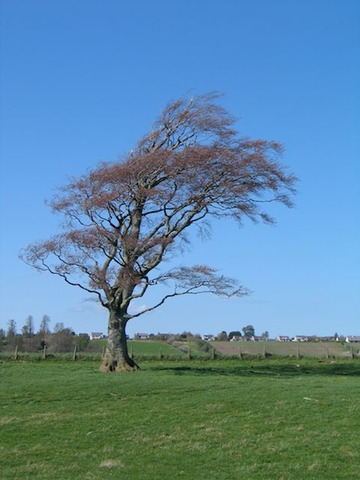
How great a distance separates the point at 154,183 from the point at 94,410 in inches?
633

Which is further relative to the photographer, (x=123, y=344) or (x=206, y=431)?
(x=123, y=344)

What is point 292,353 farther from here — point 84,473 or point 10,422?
point 84,473

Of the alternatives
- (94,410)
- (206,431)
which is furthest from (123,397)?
(206,431)

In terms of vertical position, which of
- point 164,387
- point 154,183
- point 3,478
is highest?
point 154,183

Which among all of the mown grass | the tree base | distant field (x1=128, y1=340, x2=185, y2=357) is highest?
distant field (x1=128, y1=340, x2=185, y2=357)

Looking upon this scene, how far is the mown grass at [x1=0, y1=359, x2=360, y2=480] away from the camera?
1077 cm

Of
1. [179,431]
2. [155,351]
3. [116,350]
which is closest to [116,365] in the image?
[116,350]

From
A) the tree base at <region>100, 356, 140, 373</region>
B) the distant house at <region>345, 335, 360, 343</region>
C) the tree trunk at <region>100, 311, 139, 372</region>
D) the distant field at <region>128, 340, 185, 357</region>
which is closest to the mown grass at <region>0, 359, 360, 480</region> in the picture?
the tree base at <region>100, 356, 140, 373</region>

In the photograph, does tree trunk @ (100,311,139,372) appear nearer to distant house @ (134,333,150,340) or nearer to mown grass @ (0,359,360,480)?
mown grass @ (0,359,360,480)

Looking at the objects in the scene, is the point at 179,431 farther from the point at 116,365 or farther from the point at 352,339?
the point at 352,339

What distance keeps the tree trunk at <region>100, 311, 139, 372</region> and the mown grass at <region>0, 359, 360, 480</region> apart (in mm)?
8426

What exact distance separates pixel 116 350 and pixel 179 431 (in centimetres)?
1607

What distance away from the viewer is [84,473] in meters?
10.7

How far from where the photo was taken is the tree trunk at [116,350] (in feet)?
94.9
